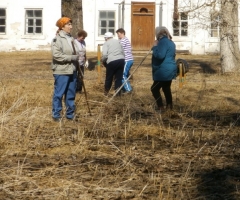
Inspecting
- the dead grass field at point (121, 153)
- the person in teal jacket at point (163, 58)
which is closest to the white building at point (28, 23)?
the dead grass field at point (121, 153)

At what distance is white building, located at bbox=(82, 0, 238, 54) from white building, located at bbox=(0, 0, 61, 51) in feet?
5.53

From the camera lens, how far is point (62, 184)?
666 cm

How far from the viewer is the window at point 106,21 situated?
3597cm

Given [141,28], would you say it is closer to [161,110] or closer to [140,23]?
[140,23]

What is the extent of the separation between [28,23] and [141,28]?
218 inches

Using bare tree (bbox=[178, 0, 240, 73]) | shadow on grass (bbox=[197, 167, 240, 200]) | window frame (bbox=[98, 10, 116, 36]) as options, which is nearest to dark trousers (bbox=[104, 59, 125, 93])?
bare tree (bbox=[178, 0, 240, 73])

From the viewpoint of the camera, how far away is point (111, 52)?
48.4 feet

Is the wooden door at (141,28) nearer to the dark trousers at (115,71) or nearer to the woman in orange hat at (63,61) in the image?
the dark trousers at (115,71)

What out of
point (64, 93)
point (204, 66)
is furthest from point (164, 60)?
point (204, 66)

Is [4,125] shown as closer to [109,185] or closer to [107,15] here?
[109,185]

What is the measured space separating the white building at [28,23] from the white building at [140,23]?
1685 mm

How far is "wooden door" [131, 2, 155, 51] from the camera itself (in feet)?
116

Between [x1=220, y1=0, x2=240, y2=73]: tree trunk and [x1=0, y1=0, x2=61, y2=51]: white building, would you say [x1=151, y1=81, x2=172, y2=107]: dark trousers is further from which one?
[x1=0, y1=0, x2=61, y2=51]: white building

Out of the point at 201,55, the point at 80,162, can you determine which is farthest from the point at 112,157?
the point at 201,55
